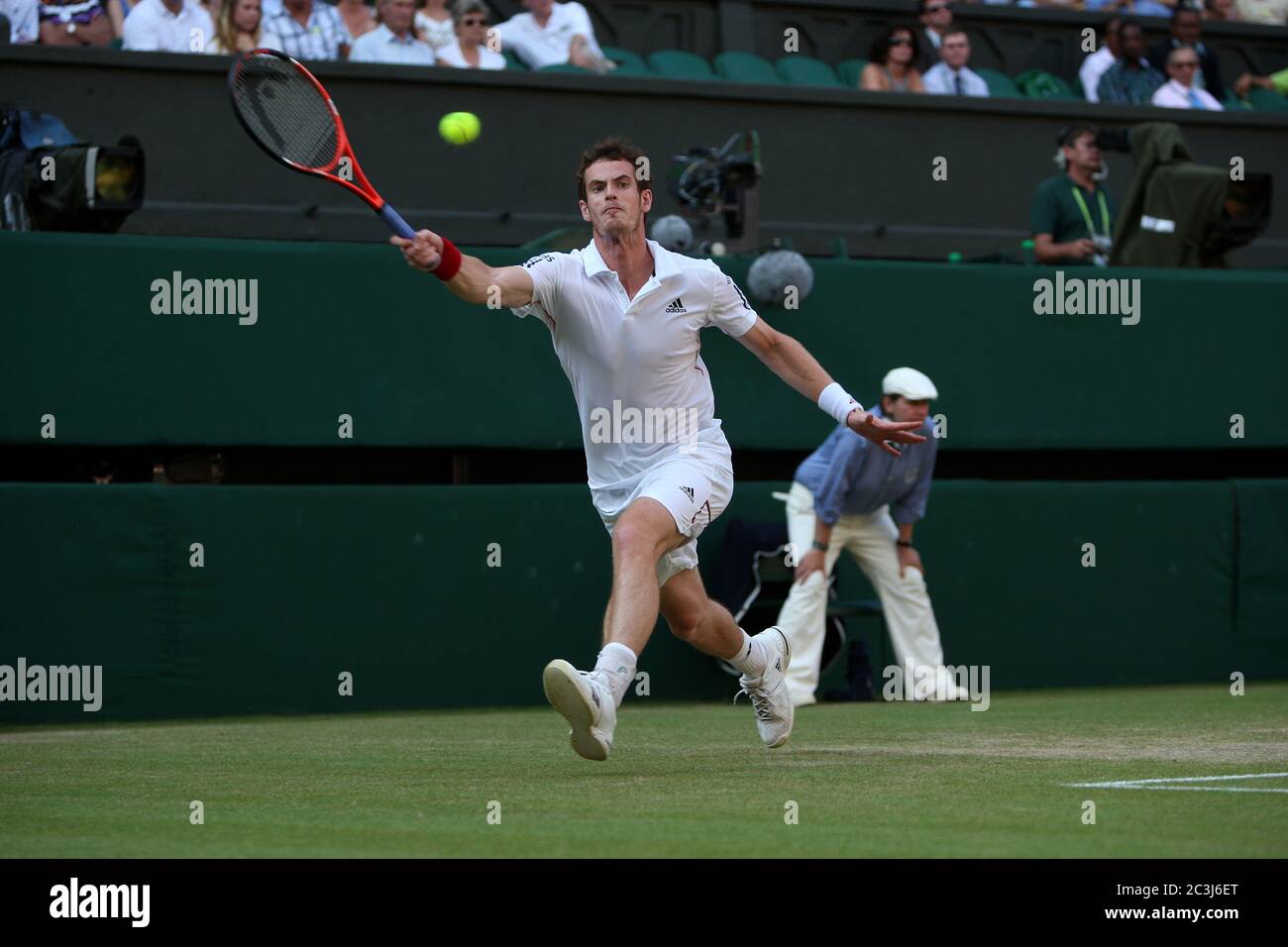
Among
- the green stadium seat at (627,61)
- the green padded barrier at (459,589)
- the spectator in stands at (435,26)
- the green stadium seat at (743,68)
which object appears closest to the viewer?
the green padded barrier at (459,589)

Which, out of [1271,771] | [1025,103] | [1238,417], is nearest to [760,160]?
[1025,103]

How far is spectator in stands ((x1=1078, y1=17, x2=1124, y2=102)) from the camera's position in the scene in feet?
49.8

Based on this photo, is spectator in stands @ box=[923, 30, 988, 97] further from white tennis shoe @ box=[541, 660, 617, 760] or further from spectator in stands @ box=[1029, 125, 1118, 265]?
white tennis shoe @ box=[541, 660, 617, 760]

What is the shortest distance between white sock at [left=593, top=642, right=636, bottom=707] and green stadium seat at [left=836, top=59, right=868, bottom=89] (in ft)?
30.4

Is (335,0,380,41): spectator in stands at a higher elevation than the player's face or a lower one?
higher

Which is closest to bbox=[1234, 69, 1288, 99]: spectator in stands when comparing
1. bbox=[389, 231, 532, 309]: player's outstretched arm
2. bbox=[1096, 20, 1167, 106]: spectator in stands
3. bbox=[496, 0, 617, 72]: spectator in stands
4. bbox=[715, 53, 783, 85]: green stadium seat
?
bbox=[1096, 20, 1167, 106]: spectator in stands

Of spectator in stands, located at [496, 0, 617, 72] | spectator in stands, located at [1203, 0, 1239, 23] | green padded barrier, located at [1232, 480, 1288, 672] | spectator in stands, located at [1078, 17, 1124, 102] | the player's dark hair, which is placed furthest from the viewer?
spectator in stands, located at [1203, 0, 1239, 23]

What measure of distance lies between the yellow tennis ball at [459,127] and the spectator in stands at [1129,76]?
5388 millimetres

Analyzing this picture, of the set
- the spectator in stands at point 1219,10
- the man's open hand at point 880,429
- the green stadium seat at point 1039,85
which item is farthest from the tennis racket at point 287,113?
the spectator in stands at point 1219,10

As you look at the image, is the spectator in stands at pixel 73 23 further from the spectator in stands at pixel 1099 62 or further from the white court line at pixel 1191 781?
the white court line at pixel 1191 781

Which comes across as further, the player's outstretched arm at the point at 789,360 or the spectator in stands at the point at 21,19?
the spectator in stands at the point at 21,19

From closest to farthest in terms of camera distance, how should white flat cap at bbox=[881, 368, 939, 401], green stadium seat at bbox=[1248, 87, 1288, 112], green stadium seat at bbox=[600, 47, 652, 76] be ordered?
white flat cap at bbox=[881, 368, 939, 401] → green stadium seat at bbox=[600, 47, 652, 76] → green stadium seat at bbox=[1248, 87, 1288, 112]

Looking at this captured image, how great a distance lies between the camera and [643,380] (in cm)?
675

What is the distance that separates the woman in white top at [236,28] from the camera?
1191 centimetres
